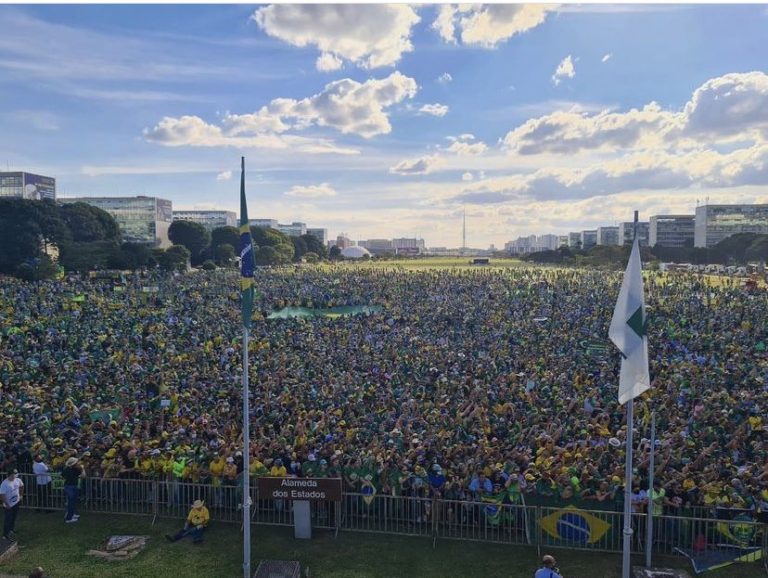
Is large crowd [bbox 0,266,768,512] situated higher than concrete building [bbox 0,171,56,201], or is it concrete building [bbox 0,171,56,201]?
concrete building [bbox 0,171,56,201]

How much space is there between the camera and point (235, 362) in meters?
21.6

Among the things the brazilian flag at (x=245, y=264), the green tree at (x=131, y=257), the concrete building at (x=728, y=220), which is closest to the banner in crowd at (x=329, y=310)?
the brazilian flag at (x=245, y=264)

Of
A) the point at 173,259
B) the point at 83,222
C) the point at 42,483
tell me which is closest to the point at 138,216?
the point at 83,222

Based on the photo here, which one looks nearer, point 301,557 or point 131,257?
point 301,557

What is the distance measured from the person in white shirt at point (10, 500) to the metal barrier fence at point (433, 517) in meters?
1.22

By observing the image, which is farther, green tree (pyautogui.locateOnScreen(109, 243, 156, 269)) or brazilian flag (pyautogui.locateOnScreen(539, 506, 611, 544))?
green tree (pyautogui.locateOnScreen(109, 243, 156, 269))

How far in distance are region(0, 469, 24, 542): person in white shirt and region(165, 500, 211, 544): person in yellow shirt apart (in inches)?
103

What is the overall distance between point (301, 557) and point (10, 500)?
504cm

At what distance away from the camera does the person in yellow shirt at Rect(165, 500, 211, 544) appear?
10000mm

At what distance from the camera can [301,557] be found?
9.55 metres

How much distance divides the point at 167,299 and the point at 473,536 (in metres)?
33.3

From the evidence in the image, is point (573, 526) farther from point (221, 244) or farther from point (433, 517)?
point (221, 244)

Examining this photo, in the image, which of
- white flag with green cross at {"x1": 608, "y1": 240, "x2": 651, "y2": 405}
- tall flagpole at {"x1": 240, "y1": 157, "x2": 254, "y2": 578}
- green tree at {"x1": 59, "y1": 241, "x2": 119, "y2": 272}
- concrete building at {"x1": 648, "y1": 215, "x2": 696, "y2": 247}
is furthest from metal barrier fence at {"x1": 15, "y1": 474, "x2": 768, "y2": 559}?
concrete building at {"x1": 648, "y1": 215, "x2": 696, "y2": 247}

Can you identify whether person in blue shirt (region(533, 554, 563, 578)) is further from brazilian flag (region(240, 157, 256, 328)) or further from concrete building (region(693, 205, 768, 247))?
concrete building (region(693, 205, 768, 247))
